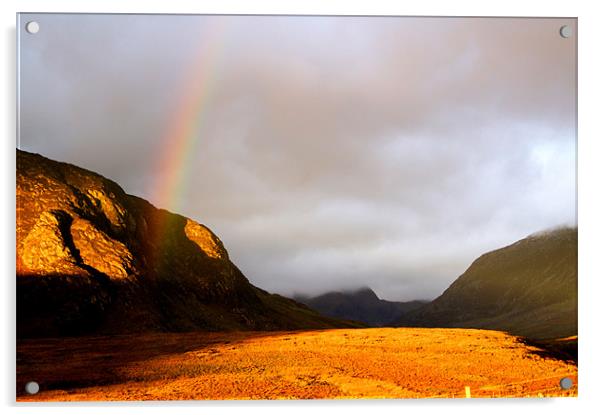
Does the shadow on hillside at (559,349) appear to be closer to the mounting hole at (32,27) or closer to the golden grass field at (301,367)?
the golden grass field at (301,367)

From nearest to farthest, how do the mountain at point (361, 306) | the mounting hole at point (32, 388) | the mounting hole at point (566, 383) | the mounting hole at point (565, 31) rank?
the mounting hole at point (32, 388)
the mounting hole at point (566, 383)
the mounting hole at point (565, 31)
the mountain at point (361, 306)

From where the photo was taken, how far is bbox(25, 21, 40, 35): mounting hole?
755 centimetres

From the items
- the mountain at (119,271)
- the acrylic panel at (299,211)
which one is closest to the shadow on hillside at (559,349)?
the acrylic panel at (299,211)

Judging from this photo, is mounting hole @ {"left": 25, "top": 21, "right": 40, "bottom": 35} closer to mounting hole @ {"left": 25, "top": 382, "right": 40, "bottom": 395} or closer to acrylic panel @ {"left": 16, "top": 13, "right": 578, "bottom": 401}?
acrylic panel @ {"left": 16, "top": 13, "right": 578, "bottom": 401}

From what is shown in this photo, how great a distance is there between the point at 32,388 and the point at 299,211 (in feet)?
13.8

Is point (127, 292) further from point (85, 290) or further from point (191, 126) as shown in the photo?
point (191, 126)

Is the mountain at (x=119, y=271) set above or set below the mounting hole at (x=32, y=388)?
above

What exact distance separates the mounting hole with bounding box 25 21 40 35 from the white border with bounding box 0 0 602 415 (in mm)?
188

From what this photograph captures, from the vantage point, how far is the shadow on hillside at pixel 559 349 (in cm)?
755

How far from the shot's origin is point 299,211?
8.19 m

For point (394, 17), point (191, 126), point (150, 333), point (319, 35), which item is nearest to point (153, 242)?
point (150, 333)
